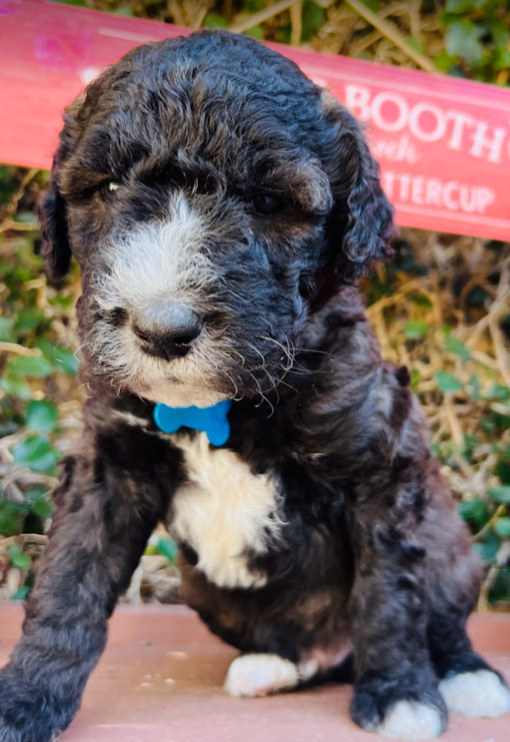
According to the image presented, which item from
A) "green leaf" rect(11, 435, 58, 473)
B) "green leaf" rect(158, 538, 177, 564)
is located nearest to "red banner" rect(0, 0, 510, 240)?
"green leaf" rect(11, 435, 58, 473)

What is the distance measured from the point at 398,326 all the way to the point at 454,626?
1583mm

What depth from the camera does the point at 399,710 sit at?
5.52 feet

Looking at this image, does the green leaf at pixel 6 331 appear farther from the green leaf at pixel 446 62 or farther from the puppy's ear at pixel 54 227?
the green leaf at pixel 446 62

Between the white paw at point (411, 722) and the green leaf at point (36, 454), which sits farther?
the green leaf at point (36, 454)

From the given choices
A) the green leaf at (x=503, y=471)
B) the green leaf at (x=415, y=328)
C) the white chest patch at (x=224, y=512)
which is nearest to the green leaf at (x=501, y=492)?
the green leaf at (x=503, y=471)

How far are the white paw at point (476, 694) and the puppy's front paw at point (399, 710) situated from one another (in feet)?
0.60

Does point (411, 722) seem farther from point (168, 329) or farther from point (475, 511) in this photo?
point (475, 511)

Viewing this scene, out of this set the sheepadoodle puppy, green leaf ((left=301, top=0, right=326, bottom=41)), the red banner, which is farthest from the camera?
green leaf ((left=301, top=0, right=326, bottom=41))

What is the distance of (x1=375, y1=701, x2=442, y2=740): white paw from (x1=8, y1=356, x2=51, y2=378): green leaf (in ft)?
5.18

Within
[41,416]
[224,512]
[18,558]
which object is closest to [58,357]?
[41,416]

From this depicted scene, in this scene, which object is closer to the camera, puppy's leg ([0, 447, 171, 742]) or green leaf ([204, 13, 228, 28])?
puppy's leg ([0, 447, 171, 742])

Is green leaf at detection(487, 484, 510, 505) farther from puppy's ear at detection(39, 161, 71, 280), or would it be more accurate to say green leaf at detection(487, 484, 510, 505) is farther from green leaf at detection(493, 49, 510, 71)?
puppy's ear at detection(39, 161, 71, 280)

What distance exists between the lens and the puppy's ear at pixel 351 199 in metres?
1.71

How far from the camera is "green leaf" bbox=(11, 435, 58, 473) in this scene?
2648mm
